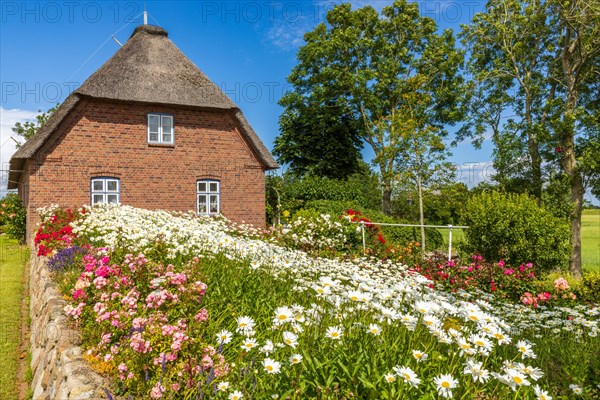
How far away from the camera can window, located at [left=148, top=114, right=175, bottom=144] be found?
15077mm

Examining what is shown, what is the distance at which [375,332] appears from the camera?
2.70 m

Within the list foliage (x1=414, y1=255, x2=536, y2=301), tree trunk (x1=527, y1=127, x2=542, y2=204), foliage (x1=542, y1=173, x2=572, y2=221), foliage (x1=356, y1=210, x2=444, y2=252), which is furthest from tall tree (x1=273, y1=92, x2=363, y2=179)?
foliage (x1=414, y1=255, x2=536, y2=301)

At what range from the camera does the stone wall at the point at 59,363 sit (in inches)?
126

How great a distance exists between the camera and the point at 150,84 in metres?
14.8

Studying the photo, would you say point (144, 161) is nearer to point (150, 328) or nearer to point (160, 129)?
point (160, 129)

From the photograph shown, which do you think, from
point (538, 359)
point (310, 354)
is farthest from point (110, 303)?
point (538, 359)

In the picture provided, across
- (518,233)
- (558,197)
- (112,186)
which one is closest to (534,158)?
(558,197)

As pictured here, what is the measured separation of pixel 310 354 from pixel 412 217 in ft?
74.6

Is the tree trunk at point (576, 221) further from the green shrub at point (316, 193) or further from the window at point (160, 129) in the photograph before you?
the window at point (160, 129)

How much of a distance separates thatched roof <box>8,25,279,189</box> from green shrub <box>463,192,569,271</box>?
8240 millimetres

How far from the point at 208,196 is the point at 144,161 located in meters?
2.65

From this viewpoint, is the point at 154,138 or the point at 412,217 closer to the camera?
the point at 154,138

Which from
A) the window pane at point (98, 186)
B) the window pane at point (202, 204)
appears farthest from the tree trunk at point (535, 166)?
the window pane at point (98, 186)

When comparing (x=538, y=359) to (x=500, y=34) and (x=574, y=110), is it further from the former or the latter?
(x=500, y=34)
